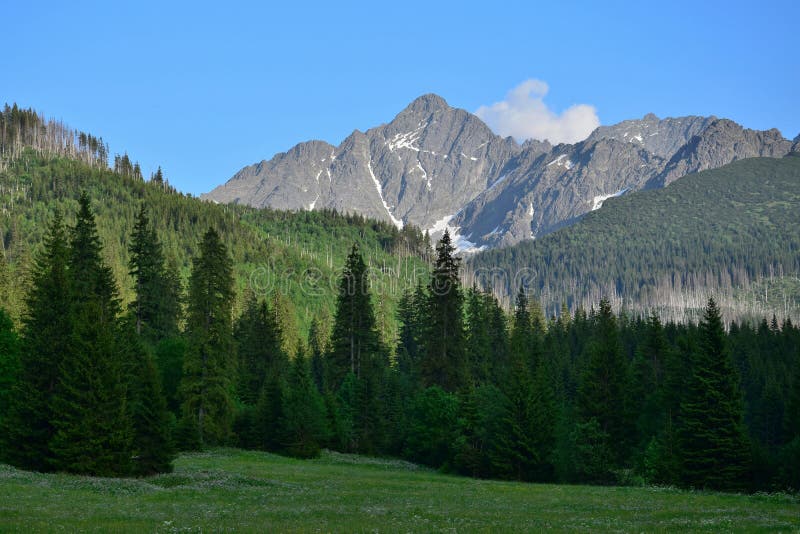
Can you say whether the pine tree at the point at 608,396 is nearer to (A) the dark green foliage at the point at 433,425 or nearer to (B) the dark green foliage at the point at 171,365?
(A) the dark green foliage at the point at 433,425

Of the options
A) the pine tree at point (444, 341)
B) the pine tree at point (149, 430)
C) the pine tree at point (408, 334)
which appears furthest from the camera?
the pine tree at point (408, 334)

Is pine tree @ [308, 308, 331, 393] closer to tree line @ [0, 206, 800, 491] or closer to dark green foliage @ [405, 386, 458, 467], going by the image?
tree line @ [0, 206, 800, 491]

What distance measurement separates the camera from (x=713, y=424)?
51938 mm

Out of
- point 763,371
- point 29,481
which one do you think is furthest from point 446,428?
point 763,371

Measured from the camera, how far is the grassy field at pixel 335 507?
2267 cm

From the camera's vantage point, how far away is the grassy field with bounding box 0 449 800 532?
22.7 metres

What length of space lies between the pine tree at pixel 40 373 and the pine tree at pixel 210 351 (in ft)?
65.9

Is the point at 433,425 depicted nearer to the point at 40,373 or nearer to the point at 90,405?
the point at 90,405

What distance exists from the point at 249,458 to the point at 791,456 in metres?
40.9

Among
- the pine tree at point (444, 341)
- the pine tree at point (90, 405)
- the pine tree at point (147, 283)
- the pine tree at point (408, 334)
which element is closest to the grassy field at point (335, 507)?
the pine tree at point (90, 405)

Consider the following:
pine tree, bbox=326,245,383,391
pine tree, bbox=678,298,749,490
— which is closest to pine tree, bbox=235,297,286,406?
pine tree, bbox=326,245,383,391

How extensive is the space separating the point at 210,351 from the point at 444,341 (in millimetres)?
25110

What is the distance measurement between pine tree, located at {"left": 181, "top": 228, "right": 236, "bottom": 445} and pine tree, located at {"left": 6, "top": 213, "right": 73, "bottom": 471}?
791 inches

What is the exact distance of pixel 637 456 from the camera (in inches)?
2426
